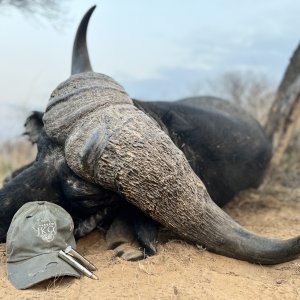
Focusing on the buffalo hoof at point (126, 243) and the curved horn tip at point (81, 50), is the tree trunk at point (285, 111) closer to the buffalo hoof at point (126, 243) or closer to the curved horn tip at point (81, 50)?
the curved horn tip at point (81, 50)

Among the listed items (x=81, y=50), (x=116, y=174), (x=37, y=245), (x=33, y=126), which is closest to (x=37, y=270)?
(x=37, y=245)

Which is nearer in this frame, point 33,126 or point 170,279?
point 170,279

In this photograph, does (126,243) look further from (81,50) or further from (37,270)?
(81,50)

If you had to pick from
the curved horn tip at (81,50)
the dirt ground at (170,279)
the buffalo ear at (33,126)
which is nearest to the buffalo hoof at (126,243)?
the dirt ground at (170,279)

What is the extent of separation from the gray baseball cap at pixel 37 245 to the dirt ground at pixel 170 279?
0.06 meters

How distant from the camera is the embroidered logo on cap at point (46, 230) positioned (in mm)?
2459

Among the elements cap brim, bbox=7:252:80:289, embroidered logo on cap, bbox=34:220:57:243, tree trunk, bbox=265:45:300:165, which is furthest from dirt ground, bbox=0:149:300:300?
tree trunk, bbox=265:45:300:165

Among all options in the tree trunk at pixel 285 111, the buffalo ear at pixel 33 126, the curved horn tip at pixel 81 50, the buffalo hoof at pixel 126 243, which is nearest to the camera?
the buffalo hoof at pixel 126 243

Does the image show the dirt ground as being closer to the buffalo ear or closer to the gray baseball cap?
the gray baseball cap

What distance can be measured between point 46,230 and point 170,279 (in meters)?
0.62

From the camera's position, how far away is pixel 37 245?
2.45 metres

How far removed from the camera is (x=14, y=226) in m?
2.55

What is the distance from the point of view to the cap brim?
2354 mm

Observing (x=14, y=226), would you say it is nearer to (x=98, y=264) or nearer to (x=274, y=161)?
(x=98, y=264)
